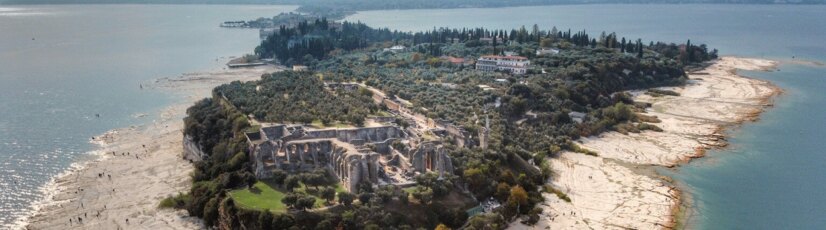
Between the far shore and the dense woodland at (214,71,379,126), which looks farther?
the dense woodland at (214,71,379,126)

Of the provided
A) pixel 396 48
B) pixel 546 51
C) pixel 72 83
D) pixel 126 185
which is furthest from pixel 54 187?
pixel 546 51

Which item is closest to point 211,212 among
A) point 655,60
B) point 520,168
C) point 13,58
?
point 520,168

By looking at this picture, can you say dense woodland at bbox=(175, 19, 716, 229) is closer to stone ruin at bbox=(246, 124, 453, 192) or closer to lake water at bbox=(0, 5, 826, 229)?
stone ruin at bbox=(246, 124, 453, 192)

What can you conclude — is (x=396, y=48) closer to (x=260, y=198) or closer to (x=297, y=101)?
(x=297, y=101)

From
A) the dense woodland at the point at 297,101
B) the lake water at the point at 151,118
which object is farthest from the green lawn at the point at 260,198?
the lake water at the point at 151,118

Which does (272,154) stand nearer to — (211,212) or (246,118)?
(211,212)

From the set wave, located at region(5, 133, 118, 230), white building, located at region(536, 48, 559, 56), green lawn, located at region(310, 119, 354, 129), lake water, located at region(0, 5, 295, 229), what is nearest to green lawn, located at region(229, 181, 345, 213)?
green lawn, located at region(310, 119, 354, 129)
